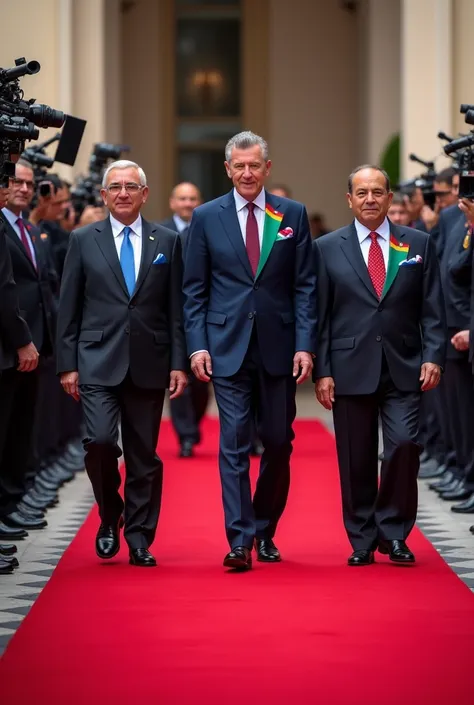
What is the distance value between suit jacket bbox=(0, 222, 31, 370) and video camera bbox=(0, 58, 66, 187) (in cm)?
30

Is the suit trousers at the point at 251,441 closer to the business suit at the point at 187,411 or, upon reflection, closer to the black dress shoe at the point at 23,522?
the black dress shoe at the point at 23,522

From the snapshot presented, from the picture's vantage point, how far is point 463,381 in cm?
975

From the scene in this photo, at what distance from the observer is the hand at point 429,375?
23.2 ft

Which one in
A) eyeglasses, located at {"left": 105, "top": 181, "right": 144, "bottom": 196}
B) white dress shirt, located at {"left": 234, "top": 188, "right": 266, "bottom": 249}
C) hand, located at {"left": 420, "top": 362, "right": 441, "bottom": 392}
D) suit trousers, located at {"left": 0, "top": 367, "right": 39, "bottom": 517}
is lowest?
suit trousers, located at {"left": 0, "top": 367, "right": 39, "bottom": 517}

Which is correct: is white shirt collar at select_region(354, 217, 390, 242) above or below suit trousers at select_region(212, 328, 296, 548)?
above

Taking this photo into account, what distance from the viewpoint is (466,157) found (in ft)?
28.2

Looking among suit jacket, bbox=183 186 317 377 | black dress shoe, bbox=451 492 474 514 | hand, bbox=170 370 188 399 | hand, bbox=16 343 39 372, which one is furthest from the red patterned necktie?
black dress shoe, bbox=451 492 474 514

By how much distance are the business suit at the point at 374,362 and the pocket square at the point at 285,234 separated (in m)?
0.16

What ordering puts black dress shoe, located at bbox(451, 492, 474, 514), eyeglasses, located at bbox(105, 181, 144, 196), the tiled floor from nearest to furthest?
1. the tiled floor
2. eyeglasses, located at bbox(105, 181, 144, 196)
3. black dress shoe, located at bbox(451, 492, 474, 514)

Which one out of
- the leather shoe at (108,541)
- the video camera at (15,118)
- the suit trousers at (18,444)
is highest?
the video camera at (15,118)

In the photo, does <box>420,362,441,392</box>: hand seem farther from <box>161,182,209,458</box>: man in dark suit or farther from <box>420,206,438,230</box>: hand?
<box>161,182,209,458</box>: man in dark suit

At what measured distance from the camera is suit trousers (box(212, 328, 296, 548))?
6898 mm

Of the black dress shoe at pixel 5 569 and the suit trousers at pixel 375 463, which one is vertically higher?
the suit trousers at pixel 375 463

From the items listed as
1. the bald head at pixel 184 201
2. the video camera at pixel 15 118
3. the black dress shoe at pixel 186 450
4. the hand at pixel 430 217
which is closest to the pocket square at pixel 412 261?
the video camera at pixel 15 118
